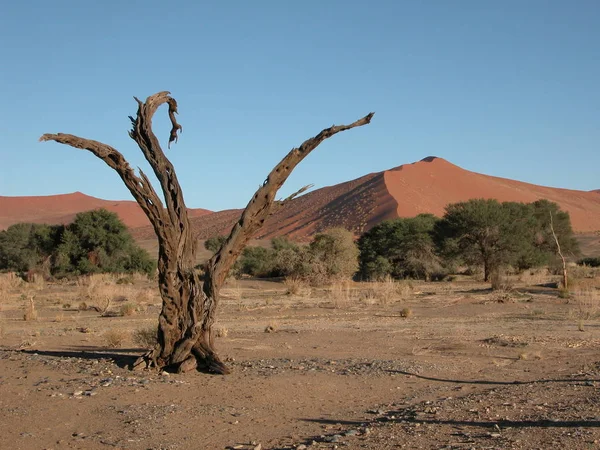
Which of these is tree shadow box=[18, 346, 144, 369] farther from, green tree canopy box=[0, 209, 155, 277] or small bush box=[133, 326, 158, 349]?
green tree canopy box=[0, 209, 155, 277]

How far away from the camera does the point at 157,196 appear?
11.2 meters

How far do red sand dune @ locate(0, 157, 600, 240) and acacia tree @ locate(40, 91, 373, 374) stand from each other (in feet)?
260

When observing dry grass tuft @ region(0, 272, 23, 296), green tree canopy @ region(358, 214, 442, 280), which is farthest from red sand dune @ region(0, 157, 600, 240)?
dry grass tuft @ region(0, 272, 23, 296)

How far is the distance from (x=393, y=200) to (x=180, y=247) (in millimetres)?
94396

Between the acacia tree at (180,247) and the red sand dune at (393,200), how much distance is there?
3118 inches

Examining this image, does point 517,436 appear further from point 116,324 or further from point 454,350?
point 116,324

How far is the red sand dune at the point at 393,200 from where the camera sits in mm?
104062

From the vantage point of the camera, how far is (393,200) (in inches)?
4114

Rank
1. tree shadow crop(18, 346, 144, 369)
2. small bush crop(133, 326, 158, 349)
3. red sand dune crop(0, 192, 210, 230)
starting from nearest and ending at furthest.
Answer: tree shadow crop(18, 346, 144, 369)
small bush crop(133, 326, 158, 349)
red sand dune crop(0, 192, 210, 230)

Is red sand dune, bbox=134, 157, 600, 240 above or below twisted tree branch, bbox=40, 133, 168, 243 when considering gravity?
above

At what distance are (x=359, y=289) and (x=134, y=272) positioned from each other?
16.5 metres

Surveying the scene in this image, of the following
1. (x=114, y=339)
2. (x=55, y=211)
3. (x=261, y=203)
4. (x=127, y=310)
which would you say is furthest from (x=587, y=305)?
(x=55, y=211)

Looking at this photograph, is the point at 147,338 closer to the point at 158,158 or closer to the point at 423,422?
the point at 158,158

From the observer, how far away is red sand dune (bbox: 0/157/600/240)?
10406cm
